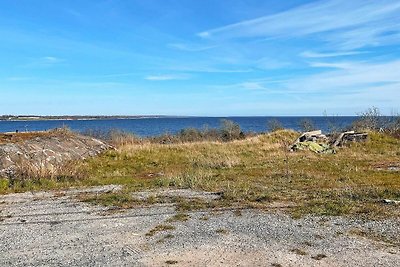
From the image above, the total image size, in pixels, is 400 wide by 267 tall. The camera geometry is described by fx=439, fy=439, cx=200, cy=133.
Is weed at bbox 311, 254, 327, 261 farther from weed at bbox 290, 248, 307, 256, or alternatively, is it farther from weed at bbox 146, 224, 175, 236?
weed at bbox 146, 224, 175, 236

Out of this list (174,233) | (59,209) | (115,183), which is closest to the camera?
(174,233)

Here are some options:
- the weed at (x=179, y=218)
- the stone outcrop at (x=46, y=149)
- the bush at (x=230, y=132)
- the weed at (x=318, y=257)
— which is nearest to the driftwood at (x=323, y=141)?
the bush at (x=230, y=132)

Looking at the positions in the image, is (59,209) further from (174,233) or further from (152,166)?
(152,166)

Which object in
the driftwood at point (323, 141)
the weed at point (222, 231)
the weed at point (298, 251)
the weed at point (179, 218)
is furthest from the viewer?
the driftwood at point (323, 141)

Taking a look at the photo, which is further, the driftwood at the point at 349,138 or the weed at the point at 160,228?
the driftwood at the point at 349,138

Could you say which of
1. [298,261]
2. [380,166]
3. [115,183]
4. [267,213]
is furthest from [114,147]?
[298,261]

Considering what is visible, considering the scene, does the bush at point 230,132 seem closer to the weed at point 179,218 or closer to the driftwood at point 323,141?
the driftwood at point 323,141

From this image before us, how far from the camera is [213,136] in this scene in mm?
44438

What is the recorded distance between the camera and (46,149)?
20.5m

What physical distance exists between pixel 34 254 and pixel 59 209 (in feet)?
11.8

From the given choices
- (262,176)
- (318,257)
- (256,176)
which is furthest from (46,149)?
(318,257)

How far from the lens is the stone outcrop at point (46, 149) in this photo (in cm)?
1678

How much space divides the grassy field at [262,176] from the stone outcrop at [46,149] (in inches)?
43.0

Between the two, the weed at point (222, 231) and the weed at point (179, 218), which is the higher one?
the weed at point (222, 231)
